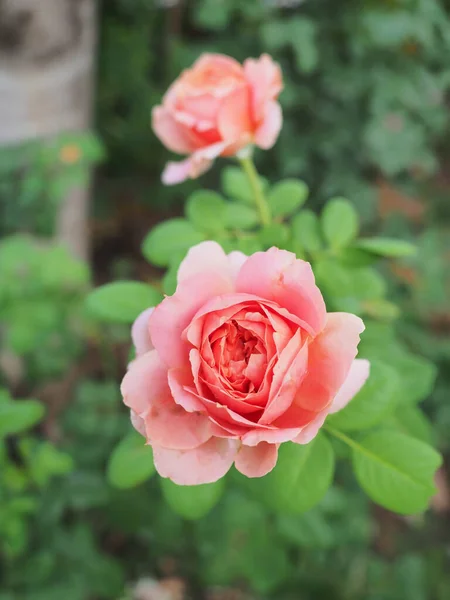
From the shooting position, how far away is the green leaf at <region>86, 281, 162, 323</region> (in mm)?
690

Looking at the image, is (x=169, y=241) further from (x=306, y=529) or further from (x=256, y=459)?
(x=306, y=529)

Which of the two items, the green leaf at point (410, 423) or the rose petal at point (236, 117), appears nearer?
the rose petal at point (236, 117)

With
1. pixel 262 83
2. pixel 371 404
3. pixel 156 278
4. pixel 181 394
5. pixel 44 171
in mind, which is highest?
pixel 262 83

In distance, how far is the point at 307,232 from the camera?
827 millimetres

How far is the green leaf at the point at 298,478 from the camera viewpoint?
60 centimetres

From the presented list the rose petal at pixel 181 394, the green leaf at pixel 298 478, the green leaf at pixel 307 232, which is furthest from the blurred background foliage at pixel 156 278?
the rose petal at pixel 181 394

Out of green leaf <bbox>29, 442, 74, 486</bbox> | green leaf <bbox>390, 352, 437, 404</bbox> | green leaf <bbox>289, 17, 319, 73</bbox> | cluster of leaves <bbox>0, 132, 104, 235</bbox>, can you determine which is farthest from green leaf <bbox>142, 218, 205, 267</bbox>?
green leaf <bbox>289, 17, 319, 73</bbox>

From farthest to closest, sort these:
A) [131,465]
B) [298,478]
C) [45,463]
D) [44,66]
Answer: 1. [44,66]
2. [45,463]
3. [131,465]
4. [298,478]

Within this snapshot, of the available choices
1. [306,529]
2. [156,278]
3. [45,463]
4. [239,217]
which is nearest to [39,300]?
[45,463]

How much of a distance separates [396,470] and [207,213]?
1.34 ft

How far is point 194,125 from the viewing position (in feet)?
2.23

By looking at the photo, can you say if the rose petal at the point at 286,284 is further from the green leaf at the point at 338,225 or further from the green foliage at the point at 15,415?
the green foliage at the point at 15,415

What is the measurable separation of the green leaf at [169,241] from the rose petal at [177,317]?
28 cm

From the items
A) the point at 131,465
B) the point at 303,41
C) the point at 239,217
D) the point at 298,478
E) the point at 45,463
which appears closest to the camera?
the point at 298,478
